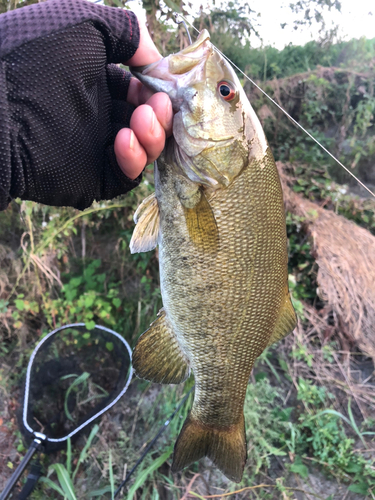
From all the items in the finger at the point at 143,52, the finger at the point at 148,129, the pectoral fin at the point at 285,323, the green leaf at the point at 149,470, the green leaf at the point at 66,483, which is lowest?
the green leaf at the point at 66,483

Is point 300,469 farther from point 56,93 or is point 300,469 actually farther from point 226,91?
point 56,93

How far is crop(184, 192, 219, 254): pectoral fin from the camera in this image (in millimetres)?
1280

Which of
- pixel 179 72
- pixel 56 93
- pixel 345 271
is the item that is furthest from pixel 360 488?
pixel 56 93

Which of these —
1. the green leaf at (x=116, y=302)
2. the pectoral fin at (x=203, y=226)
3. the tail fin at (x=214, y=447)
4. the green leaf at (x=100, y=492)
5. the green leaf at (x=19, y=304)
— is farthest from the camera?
the green leaf at (x=116, y=302)

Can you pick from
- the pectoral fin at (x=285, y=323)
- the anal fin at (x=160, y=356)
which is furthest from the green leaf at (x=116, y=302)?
the pectoral fin at (x=285, y=323)

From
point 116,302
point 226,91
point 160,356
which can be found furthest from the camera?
point 116,302

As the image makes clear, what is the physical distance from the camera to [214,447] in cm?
147

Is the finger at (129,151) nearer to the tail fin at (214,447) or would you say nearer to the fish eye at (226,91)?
the fish eye at (226,91)

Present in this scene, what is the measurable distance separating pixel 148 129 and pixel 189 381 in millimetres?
2029

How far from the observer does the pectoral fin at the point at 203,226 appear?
4.20ft

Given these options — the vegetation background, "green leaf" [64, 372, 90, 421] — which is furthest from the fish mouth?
"green leaf" [64, 372, 90, 421]

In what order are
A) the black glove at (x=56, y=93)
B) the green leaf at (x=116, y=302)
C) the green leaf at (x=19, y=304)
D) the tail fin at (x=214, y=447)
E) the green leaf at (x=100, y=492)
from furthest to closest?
the green leaf at (x=116, y=302), the green leaf at (x=19, y=304), the green leaf at (x=100, y=492), the tail fin at (x=214, y=447), the black glove at (x=56, y=93)

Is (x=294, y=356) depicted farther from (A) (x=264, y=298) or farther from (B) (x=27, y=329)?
(B) (x=27, y=329)

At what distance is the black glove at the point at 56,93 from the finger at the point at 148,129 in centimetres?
25
